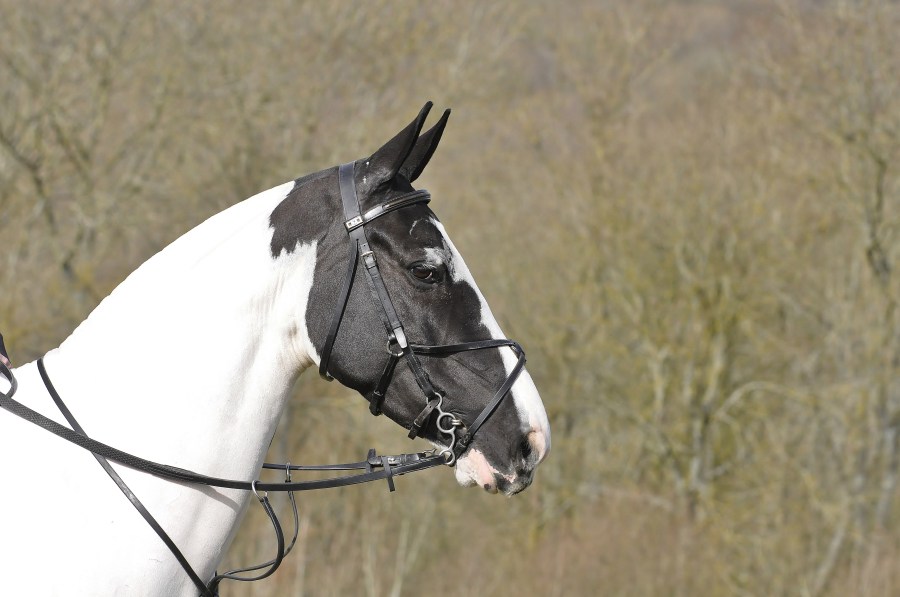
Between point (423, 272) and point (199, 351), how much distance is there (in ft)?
2.31

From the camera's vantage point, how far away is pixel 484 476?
2.96m

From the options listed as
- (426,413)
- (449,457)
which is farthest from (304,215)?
(449,457)

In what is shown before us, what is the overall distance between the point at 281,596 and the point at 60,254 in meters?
8.30

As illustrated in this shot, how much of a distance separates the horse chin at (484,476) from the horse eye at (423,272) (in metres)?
0.54

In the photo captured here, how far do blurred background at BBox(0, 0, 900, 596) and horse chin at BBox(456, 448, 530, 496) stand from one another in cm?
1129

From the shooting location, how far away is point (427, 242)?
298cm

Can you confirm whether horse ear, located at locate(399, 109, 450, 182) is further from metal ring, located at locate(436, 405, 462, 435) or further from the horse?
metal ring, located at locate(436, 405, 462, 435)

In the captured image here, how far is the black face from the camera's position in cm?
295

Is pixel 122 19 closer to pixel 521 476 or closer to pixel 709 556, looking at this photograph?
pixel 709 556

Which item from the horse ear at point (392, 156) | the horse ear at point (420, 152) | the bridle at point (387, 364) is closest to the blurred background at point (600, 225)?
the bridle at point (387, 364)

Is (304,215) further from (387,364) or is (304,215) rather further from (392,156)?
(387,364)

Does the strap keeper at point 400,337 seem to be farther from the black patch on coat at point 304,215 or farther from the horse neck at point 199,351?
the black patch on coat at point 304,215

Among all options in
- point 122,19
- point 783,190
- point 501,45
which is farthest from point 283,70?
point 783,190

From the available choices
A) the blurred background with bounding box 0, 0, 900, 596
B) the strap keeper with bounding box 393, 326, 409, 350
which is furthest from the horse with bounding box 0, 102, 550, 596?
the blurred background with bounding box 0, 0, 900, 596
